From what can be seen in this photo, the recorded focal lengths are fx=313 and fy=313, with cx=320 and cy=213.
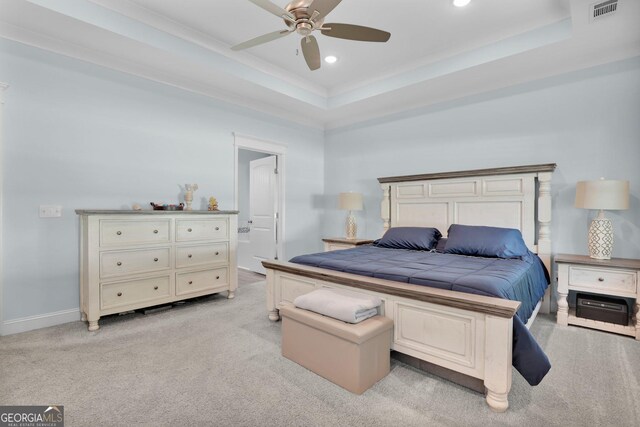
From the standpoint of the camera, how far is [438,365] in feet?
6.64

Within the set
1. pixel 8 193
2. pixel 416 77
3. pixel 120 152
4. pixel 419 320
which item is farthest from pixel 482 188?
pixel 8 193

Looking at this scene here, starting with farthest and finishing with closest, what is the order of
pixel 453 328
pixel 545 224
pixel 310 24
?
pixel 545 224 → pixel 310 24 → pixel 453 328

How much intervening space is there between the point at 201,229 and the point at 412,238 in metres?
2.46

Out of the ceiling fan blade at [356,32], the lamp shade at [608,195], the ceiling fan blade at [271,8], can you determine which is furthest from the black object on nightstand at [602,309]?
the ceiling fan blade at [271,8]

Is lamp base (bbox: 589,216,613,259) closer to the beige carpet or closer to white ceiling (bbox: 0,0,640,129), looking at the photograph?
the beige carpet

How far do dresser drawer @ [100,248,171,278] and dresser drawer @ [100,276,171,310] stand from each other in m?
0.11

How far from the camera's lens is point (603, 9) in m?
2.46

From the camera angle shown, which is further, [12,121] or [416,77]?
[416,77]

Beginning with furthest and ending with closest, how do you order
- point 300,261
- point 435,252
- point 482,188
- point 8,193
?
point 482,188 < point 435,252 < point 300,261 < point 8,193

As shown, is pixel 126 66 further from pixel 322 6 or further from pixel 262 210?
pixel 262 210

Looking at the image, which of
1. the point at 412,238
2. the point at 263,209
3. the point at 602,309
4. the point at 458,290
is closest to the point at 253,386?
the point at 458,290

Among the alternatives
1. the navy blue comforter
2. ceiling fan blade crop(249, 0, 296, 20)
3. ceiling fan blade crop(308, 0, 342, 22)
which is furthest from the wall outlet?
ceiling fan blade crop(308, 0, 342, 22)

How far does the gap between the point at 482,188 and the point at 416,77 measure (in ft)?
5.10

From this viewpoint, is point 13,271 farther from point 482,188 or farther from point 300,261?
point 482,188
